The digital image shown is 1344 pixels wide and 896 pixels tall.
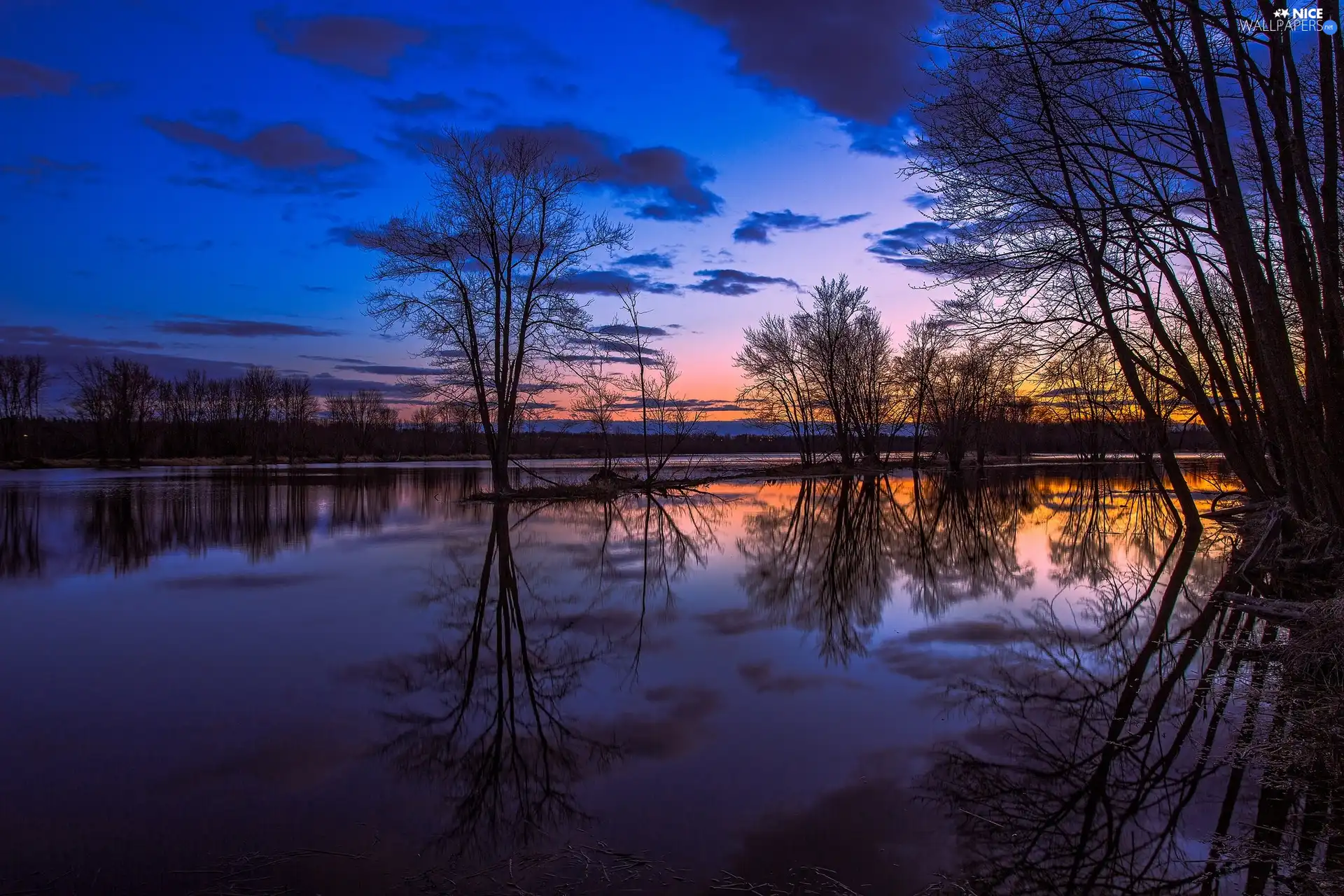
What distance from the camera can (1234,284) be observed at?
9820mm

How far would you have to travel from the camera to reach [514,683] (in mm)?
5594

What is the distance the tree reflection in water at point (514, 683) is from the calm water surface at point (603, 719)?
0.03 m

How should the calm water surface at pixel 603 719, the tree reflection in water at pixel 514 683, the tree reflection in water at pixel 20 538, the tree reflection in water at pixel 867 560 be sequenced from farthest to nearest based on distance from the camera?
1. the tree reflection in water at pixel 20 538
2. the tree reflection in water at pixel 867 560
3. the tree reflection in water at pixel 514 683
4. the calm water surface at pixel 603 719

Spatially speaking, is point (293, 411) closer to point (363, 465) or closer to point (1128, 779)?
point (363, 465)

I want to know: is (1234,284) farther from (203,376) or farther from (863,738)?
(203,376)

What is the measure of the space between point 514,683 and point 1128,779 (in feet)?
12.9

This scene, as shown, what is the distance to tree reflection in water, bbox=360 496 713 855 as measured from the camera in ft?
12.3

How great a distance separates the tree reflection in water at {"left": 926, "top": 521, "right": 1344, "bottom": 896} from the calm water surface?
3cm

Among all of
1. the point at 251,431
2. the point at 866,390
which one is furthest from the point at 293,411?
the point at 866,390

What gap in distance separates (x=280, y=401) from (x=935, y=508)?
93.0 metres

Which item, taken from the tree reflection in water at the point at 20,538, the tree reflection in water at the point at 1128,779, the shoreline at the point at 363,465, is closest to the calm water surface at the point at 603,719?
the tree reflection in water at the point at 1128,779

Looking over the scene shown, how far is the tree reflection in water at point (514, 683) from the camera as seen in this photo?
12.3 ft

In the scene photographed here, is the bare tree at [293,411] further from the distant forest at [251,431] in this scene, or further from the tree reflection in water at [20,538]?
the tree reflection in water at [20,538]

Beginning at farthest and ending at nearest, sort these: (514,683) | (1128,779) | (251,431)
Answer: (251,431), (514,683), (1128,779)
